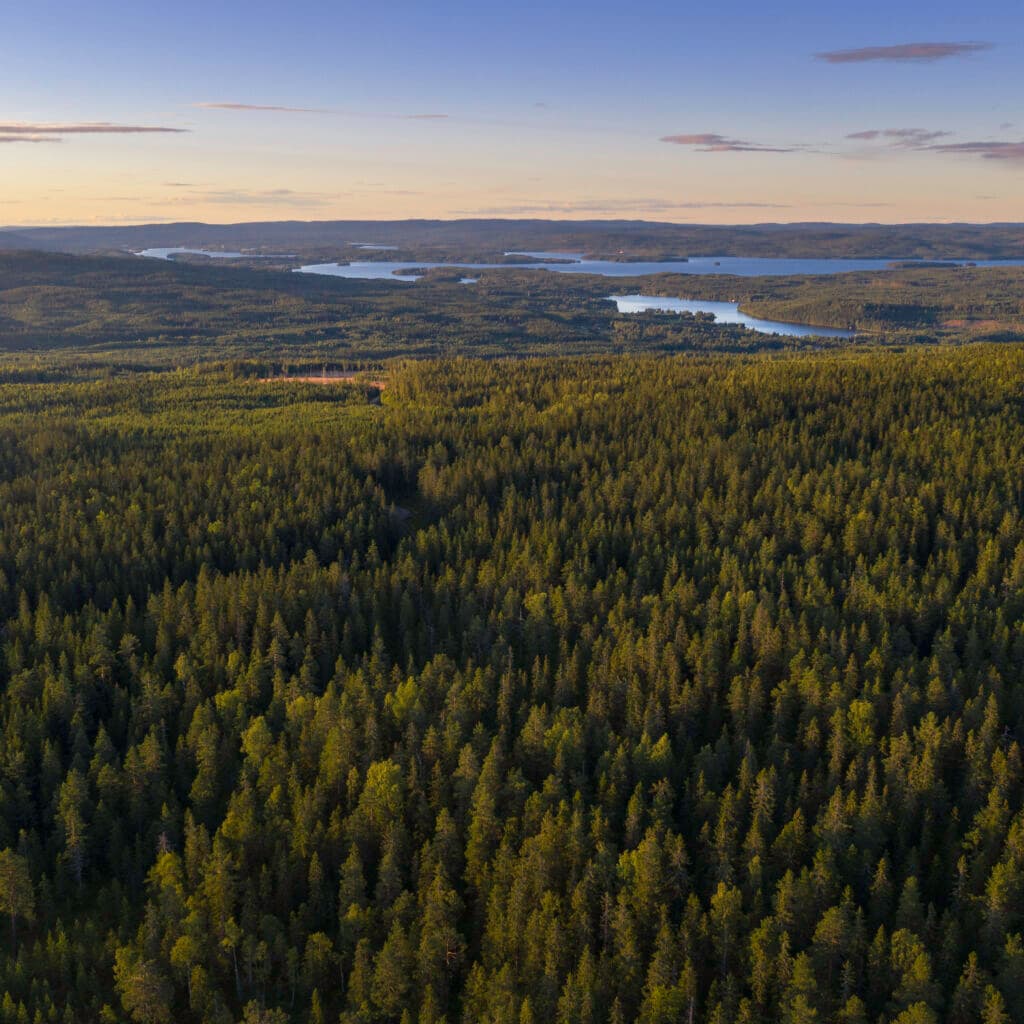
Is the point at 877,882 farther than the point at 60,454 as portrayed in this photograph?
No

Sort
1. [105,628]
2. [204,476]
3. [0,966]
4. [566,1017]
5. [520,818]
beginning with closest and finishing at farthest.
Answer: [566,1017] < [0,966] < [520,818] < [105,628] < [204,476]

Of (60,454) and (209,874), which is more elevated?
(60,454)

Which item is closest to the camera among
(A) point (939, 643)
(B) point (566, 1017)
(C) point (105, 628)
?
(B) point (566, 1017)

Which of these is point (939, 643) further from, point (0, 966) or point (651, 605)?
point (0, 966)

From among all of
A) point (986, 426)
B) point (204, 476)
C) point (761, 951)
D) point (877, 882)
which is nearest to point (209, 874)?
point (761, 951)

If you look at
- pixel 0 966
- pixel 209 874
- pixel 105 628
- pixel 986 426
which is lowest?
pixel 0 966

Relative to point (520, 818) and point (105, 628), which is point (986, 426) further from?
point (105, 628)
